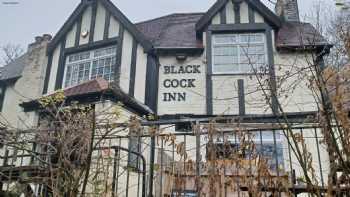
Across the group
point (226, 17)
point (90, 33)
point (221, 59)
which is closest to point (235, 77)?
point (221, 59)

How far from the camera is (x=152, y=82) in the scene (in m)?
10.8

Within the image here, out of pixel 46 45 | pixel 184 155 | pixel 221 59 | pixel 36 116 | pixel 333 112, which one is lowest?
pixel 184 155

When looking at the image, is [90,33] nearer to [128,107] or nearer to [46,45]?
[46,45]

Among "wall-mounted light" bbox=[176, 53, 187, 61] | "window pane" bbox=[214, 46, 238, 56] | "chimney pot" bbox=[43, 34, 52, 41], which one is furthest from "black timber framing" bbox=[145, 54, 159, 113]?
"chimney pot" bbox=[43, 34, 52, 41]

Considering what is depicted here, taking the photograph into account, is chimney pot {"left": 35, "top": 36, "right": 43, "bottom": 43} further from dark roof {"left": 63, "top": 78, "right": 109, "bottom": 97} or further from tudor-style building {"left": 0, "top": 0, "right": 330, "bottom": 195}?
dark roof {"left": 63, "top": 78, "right": 109, "bottom": 97}

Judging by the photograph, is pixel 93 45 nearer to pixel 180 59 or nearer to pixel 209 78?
pixel 180 59

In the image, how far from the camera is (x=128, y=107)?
9578mm

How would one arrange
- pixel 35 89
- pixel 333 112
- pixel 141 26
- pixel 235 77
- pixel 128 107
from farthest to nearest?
pixel 141 26
pixel 35 89
pixel 235 77
pixel 128 107
pixel 333 112

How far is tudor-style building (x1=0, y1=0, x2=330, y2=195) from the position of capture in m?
10.2

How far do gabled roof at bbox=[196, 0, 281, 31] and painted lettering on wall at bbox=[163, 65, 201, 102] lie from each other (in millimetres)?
1623

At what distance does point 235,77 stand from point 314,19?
680 centimetres

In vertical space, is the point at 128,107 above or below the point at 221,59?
below

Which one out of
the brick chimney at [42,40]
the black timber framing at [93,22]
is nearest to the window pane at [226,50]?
the black timber framing at [93,22]

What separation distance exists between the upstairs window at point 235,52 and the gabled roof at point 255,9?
0.57 meters
